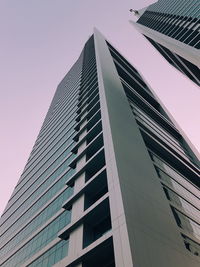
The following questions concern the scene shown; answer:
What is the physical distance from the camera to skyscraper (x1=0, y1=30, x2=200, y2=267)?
19484 mm

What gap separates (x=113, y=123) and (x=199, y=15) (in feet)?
196

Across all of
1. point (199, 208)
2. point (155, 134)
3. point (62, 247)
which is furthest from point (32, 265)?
point (155, 134)

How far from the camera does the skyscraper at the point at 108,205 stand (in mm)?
A: 19484

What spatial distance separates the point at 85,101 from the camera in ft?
167

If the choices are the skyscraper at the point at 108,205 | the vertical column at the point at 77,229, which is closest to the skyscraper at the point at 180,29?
the skyscraper at the point at 108,205

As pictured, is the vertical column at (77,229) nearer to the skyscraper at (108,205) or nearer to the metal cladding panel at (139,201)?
the skyscraper at (108,205)

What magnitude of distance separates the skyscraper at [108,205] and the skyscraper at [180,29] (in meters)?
34.8

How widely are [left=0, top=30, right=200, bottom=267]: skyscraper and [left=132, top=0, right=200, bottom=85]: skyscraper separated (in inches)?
1372

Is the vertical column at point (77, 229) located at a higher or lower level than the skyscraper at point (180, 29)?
lower

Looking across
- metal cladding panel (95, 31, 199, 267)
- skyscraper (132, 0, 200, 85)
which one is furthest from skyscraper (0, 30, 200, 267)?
skyscraper (132, 0, 200, 85)

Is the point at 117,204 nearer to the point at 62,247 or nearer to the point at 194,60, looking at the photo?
the point at 62,247

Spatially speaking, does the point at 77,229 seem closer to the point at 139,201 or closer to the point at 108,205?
the point at 108,205

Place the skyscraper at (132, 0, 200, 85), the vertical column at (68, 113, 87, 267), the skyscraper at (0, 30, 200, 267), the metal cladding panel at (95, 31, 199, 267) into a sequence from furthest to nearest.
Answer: the skyscraper at (132, 0, 200, 85), the vertical column at (68, 113, 87, 267), the skyscraper at (0, 30, 200, 267), the metal cladding panel at (95, 31, 199, 267)

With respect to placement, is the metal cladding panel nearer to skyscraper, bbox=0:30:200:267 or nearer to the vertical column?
skyscraper, bbox=0:30:200:267
